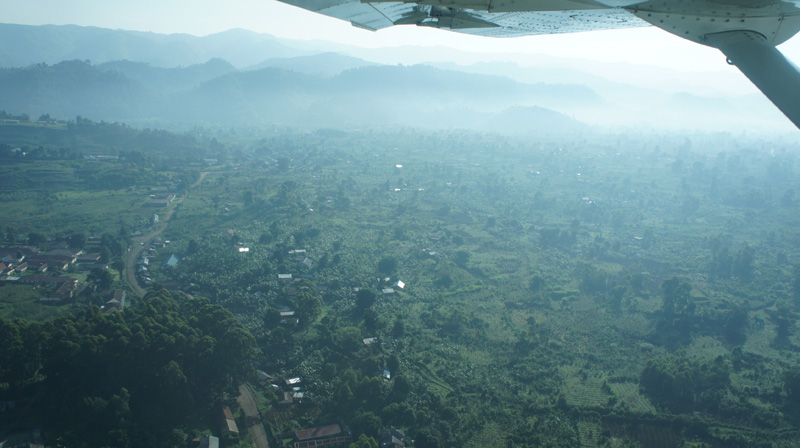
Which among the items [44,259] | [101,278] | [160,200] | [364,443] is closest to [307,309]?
[364,443]

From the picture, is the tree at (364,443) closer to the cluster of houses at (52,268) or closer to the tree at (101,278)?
the cluster of houses at (52,268)

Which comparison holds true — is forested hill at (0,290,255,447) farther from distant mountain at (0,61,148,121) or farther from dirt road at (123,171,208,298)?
distant mountain at (0,61,148,121)

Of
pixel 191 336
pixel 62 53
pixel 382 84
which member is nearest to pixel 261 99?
pixel 382 84

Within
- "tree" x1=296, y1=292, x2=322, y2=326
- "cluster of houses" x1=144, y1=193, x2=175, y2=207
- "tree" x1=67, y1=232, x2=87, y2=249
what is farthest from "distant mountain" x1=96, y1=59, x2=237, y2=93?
"tree" x1=296, y1=292, x2=322, y2=326

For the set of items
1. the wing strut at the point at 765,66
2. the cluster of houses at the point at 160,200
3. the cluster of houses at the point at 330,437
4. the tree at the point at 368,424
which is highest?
the wing strut at the point at 765,66

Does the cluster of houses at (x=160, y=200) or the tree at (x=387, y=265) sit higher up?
the cluster of houses at (x=160, y=200)

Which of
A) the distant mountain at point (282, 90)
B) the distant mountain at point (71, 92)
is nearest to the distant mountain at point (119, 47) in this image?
the distant mountain at point (282, 90)

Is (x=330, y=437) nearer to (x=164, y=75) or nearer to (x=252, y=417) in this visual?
(x=252, y=417)
